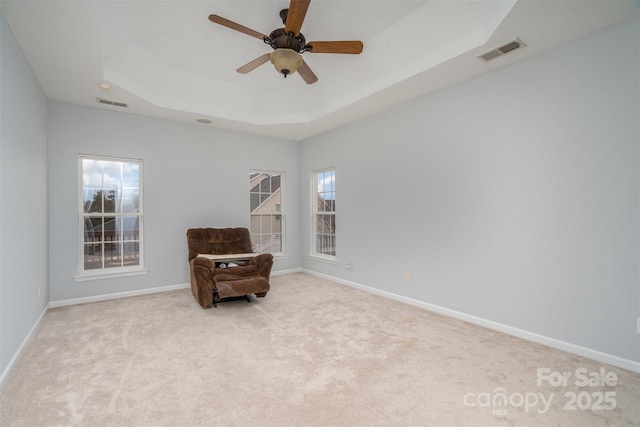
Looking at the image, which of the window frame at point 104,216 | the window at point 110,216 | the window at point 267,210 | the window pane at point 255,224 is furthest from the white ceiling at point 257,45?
the window pane at point 255,224

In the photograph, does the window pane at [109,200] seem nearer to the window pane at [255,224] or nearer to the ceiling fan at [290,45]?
the window pane at [255,224]

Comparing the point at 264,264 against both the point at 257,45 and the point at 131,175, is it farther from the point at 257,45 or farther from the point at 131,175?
the point at 257,45

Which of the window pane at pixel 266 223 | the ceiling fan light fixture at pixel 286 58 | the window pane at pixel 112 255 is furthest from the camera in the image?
the window pane at pixel 266 223

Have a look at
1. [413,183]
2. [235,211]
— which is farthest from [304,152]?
[413,183]

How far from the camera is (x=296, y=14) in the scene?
2.16 m

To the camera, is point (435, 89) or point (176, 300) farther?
point (176, 300)

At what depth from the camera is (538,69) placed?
9.04ft

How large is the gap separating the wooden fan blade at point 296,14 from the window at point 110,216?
11.0ft

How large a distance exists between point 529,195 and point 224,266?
12.6ft

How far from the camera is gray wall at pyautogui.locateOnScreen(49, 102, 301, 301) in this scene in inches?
155

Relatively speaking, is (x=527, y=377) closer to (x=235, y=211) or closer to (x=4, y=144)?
(x=4, y=144)

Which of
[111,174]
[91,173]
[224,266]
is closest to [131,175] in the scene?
[111,174]

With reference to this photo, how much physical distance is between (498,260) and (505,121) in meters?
1.39

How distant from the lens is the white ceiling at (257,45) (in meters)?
2.33
